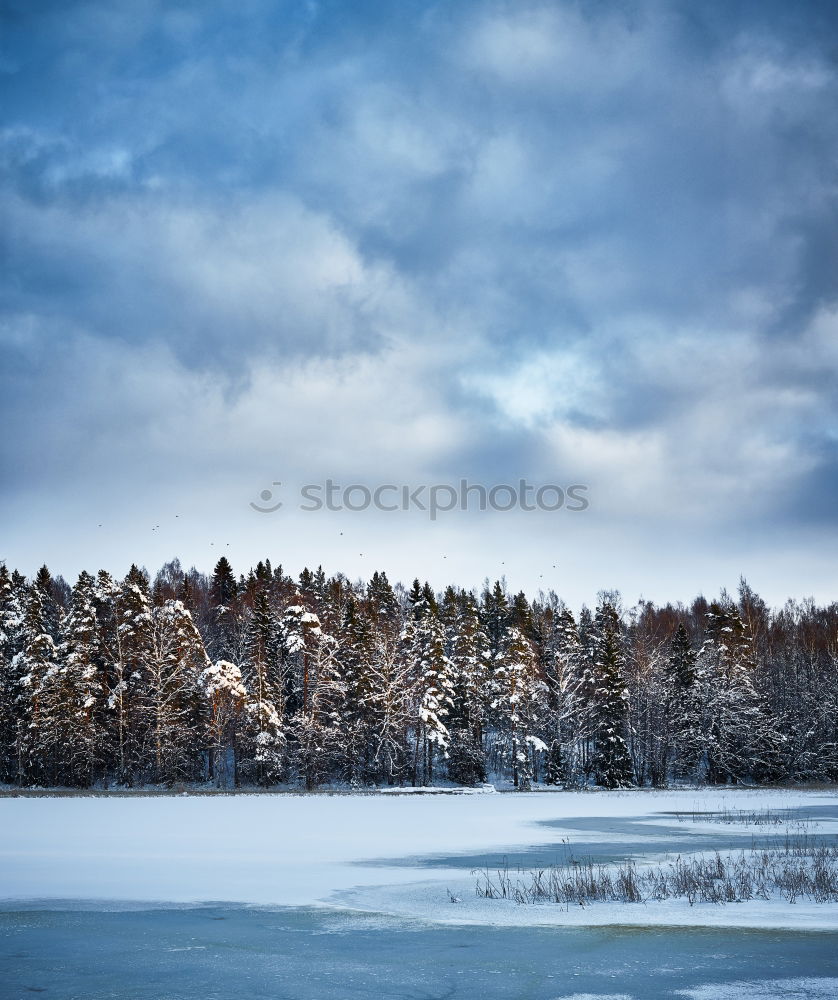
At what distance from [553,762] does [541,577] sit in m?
116

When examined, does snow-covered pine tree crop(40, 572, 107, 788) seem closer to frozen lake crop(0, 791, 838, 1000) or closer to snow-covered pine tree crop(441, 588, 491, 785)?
snow-covered pine tree crop(441, 588, 491, 785)

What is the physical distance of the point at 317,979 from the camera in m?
11.5

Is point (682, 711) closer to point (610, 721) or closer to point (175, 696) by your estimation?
point (610, 721)

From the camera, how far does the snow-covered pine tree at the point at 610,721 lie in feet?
245

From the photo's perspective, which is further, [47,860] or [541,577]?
[541,577]

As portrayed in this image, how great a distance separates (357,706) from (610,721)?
2220 cm

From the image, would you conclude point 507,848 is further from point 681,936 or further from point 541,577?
A: point 541,577

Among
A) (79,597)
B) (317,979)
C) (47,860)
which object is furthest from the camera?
(79,597)

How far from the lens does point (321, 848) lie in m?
27.1

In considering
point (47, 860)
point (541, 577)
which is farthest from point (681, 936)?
point (541, 577)

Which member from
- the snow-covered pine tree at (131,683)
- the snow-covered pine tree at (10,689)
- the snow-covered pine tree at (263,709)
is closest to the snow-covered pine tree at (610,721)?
the snow-covered pine tree at (263,709)

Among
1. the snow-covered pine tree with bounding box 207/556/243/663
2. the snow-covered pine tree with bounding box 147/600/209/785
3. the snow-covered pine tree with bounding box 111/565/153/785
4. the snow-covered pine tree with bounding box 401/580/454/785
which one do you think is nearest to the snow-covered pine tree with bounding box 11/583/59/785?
the snow-covered pine tree with bounding box 111/565/153/785

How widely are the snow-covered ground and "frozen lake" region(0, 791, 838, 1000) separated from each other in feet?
0.34

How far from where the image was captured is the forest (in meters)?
67.8
